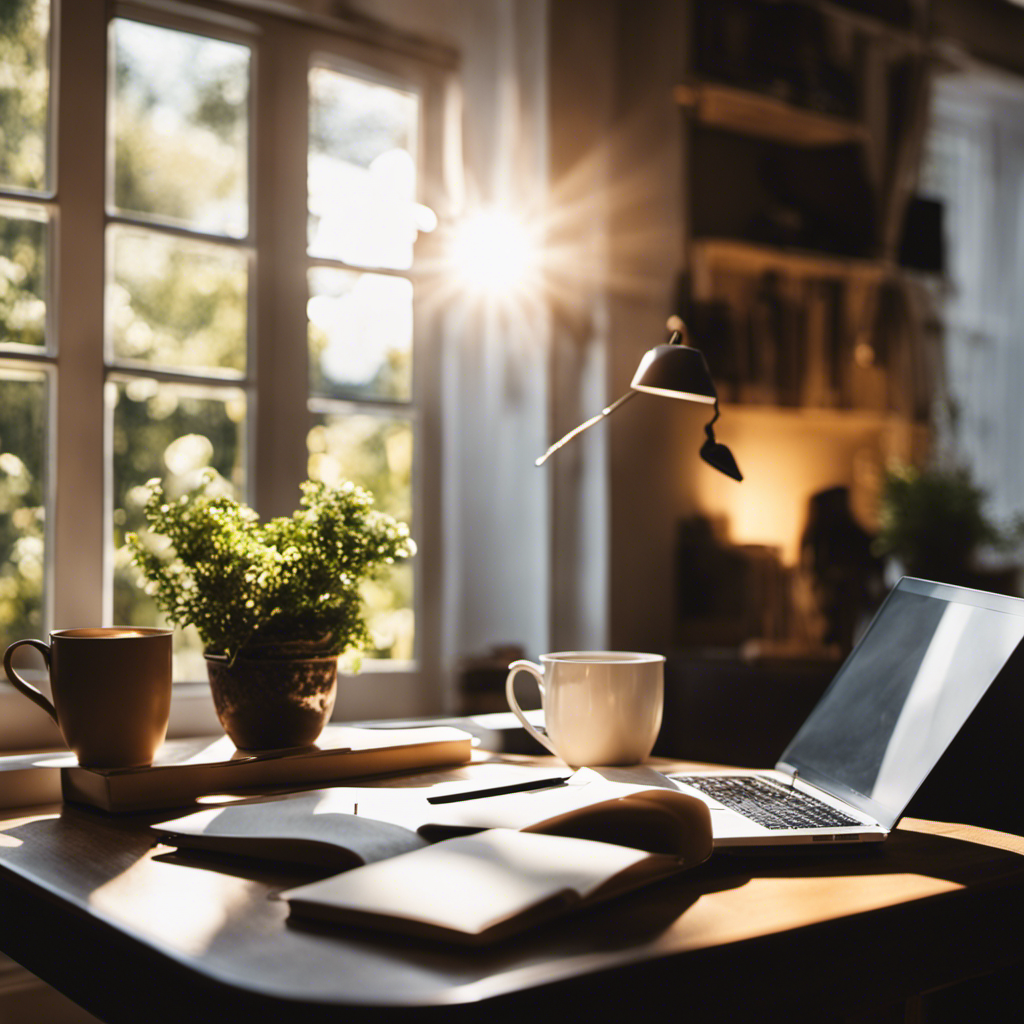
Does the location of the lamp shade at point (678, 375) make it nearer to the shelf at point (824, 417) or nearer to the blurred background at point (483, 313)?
the blurred background at point (483, 313)

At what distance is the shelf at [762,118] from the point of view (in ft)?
8.60

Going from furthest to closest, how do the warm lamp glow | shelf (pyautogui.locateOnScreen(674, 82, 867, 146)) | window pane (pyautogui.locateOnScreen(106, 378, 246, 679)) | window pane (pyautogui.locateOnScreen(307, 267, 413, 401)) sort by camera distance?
1. shelf (pyautogui.locateOnScreen(674, 82, 867, 146))
2. the warm lamp glow
3. window pane (pyautogui.locateOnScreen(307, 267, 413, 401))
4. window pane (pyautogui.locateOnScreen(106, 378, 246, 679))

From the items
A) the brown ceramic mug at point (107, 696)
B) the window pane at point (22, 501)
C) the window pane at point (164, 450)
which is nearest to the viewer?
the brown ceramic mug at point (107, 696)

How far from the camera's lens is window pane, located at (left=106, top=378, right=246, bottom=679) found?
1.91 m

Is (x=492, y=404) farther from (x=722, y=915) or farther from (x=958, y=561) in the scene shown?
(x=722, y=915)

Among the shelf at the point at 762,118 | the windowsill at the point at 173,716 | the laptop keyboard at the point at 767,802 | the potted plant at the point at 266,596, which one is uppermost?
the shelf at the point at 762,118

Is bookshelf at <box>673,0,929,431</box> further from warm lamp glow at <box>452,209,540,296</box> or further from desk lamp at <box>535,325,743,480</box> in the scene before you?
desk lamp at <box>535,325,743,480</box>

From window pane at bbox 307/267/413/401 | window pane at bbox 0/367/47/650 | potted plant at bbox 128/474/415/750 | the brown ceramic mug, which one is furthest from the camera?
window pane at bbox 307/267/413/401

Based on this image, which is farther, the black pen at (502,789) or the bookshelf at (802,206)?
the bookshelf at (802,206)

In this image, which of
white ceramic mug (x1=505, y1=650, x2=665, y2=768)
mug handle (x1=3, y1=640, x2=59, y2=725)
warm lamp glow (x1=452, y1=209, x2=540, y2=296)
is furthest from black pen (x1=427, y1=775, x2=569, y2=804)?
warm lamp glow (x1=452, y1=209, x2=540, y2=296)

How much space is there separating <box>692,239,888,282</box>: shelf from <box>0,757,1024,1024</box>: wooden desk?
1.94 m

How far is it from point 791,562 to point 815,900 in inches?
82.6

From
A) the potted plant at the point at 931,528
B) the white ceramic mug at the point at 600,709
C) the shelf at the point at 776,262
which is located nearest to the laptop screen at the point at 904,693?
the white ceramic mug at the point at 600,709

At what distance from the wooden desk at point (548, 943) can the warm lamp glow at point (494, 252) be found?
1608mm
